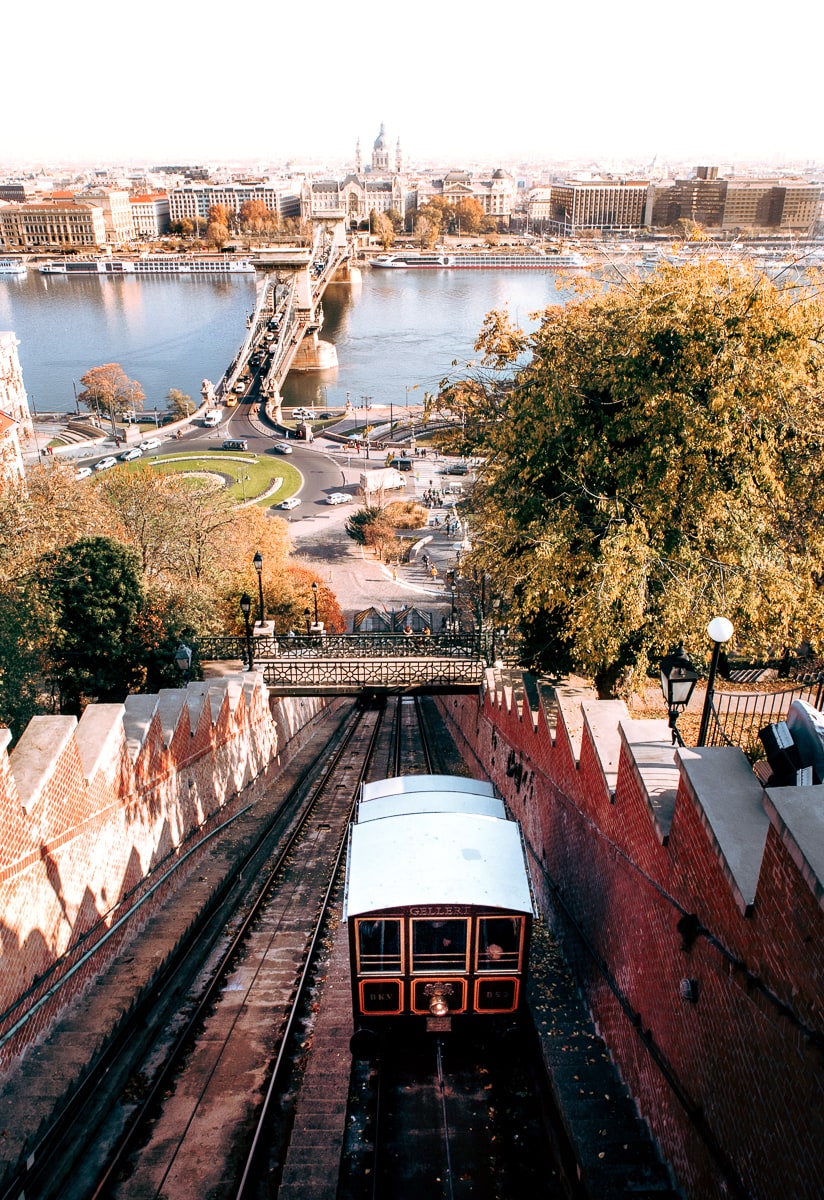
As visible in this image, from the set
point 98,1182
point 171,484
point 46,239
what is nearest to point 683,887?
point 98,1182

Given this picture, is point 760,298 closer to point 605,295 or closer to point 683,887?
point 605,295

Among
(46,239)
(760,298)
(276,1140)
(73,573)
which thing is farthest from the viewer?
(46,239)

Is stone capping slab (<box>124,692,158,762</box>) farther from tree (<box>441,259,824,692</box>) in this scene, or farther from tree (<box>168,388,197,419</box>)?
tree (<box>168,388,197,419</box>)

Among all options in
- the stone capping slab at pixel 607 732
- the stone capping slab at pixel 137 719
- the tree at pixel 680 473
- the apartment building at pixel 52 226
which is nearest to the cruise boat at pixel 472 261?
the apartment building at pixel 52 226

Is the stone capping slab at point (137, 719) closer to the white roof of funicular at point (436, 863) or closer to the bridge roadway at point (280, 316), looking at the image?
the white roof of funicular at point (436, 863)

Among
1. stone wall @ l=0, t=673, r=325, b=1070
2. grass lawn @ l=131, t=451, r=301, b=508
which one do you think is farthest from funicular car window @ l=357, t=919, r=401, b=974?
grass lawn @ l=131, t=451, r=301, b=508

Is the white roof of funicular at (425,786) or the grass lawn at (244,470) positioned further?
the grass lawn at (244,470)

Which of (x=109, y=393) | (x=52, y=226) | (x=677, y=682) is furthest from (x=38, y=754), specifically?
(x=52, y=226)
